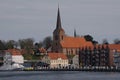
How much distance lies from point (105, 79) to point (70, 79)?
661 centimetres

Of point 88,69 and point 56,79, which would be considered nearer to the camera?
point 56,79

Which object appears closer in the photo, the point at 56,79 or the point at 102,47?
the point at 56,79

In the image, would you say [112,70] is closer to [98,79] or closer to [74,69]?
[74,69]

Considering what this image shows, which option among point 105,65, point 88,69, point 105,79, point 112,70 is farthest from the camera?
point 105,65

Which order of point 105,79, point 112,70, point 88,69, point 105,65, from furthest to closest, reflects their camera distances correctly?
point 105,65 < point 88,69 < point 112,70 < point 105,79

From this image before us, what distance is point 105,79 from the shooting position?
4439 inches

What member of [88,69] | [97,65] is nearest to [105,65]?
[97,65]

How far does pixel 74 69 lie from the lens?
187875 mm

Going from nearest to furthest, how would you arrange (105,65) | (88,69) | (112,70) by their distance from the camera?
1. (112,70)
2. (88,69)
3. (105,65)

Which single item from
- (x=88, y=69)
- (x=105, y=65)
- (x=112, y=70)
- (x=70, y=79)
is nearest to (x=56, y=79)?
(x=70, y=79)

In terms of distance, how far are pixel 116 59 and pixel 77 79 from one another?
274ft

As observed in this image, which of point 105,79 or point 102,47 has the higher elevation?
point 102,47

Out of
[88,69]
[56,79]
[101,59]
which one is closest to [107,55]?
[101,59]

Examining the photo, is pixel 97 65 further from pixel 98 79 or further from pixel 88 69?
pixel 98 79
